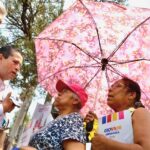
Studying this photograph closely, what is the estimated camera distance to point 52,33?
5859 millimetres

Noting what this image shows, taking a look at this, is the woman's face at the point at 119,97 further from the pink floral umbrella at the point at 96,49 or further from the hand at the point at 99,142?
the pink floral umbrella at the point at 96,49

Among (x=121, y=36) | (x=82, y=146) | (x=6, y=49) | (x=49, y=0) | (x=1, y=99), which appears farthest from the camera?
(x=49, y=0)

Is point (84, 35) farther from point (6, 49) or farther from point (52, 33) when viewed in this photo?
point (6, 49)

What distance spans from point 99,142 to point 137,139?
0.32m

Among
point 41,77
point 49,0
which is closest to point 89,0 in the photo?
point 41,77

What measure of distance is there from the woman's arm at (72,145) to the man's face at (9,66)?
3.26ft

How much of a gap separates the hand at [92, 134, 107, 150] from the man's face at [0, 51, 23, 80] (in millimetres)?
1187

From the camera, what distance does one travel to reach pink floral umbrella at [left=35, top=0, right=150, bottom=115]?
5312 mm

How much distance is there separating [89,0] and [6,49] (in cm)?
196

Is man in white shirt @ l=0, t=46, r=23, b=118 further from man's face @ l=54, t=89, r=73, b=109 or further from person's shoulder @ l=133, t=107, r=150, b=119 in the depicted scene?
person's shoulder @ l=133, t=107, r=150, b=119

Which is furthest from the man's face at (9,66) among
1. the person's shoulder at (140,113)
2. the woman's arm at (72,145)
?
the person's shoulder at (140,113)

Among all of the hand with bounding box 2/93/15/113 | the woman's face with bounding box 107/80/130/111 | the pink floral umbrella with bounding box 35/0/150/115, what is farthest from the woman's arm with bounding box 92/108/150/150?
the pink floral umbrella with bounding box 35/0/150/115

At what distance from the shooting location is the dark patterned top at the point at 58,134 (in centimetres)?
377

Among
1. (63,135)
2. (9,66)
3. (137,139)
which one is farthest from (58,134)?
(9,66)
